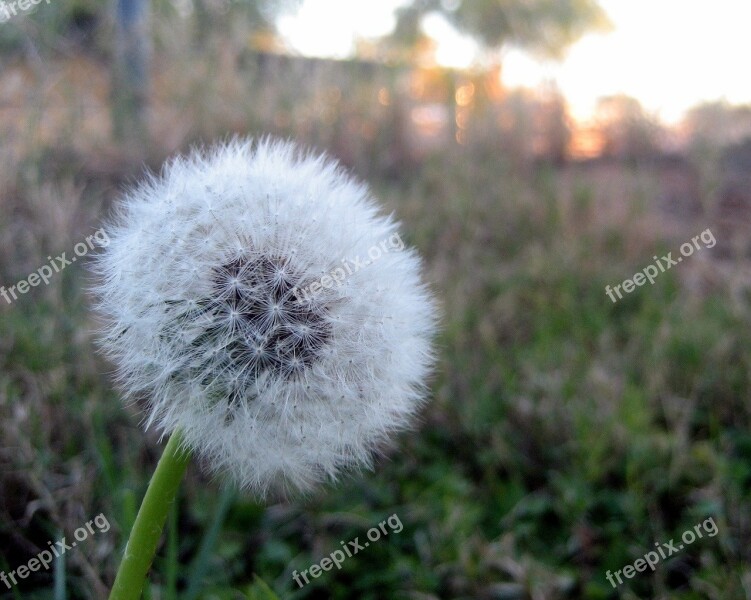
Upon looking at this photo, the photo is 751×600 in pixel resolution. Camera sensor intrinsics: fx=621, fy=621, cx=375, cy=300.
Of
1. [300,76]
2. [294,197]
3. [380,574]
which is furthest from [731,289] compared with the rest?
[300,76]

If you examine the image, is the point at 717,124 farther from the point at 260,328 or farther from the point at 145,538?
the point at 145,538

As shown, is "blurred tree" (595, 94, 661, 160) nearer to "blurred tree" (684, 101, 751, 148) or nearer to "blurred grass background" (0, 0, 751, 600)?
"blurred tree" (684, 101, 751, 148)

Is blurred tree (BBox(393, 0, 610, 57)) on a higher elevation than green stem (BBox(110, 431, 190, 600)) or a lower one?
higher

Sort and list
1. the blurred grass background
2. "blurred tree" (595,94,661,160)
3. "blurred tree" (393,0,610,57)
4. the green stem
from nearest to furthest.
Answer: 1. the green stem
2. the blurred grass background
3. "blurred tree" (595,94,661,160)
4. "blurred tree" (393,0,610,57)

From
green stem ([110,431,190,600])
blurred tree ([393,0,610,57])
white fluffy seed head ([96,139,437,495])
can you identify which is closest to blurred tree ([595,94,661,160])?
white fluffy seed head ([96,139,437,495])

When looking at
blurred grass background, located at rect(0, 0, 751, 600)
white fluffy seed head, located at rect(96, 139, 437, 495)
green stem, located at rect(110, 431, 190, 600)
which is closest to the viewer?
green stem, located at rect(110, 431, 190, 600)

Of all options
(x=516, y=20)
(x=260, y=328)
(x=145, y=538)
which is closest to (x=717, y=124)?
(x=260, y=328)

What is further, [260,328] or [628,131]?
[628,131]
